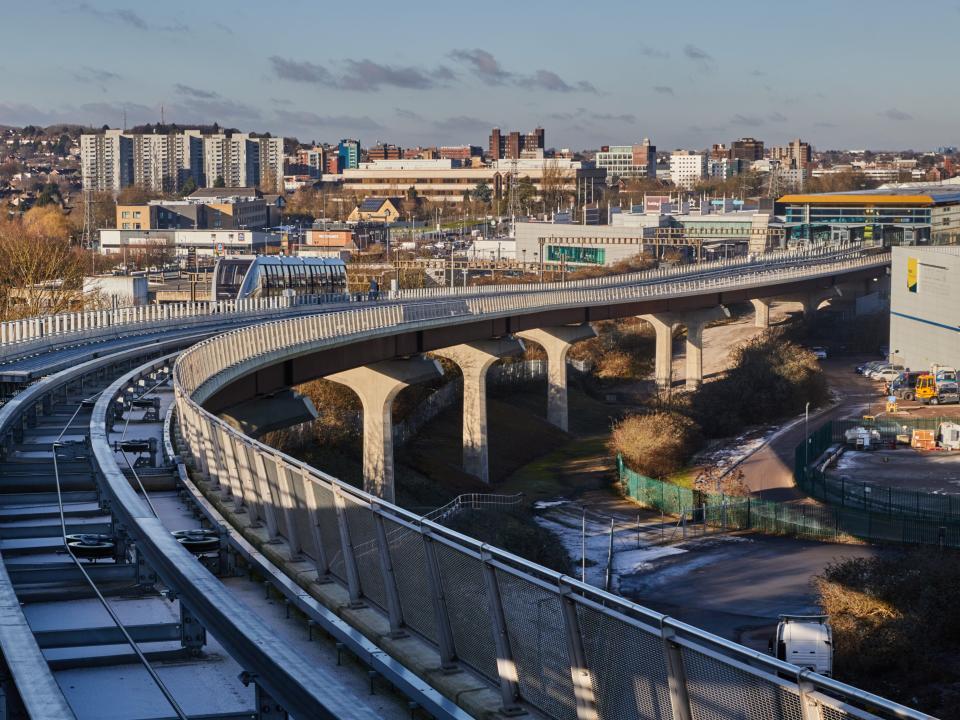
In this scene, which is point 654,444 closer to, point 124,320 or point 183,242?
point 124,320

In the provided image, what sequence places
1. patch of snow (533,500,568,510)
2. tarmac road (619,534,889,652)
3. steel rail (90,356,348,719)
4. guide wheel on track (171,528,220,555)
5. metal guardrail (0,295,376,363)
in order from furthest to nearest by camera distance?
patch of snow (533,500,568,510)
metal guardrail (0,295,376,363)
tarmac road (619,534,889,652)
guide wheel on track (171,528,220,555)
steel rail (90,356,348,719)

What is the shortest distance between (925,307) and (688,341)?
14.2m

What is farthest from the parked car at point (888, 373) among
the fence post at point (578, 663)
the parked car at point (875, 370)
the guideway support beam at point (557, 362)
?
the fence post at point (578, 663)

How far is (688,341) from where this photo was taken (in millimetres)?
88875

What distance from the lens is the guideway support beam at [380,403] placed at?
52969 mm

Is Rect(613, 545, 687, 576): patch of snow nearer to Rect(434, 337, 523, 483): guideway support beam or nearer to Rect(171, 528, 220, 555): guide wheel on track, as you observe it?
Rect(434, 337, 523, 483): guideway support beam

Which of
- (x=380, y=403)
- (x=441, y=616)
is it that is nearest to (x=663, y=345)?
(x=380, y=403)

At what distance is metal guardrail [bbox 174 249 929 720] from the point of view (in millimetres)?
6992

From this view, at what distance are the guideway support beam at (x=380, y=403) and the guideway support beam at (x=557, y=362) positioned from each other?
52.3 feet

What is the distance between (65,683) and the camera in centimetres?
995

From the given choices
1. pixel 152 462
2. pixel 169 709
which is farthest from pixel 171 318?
pixel 169 709

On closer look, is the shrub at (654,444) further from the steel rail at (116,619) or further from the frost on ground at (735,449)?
the steel rail at (116,619)

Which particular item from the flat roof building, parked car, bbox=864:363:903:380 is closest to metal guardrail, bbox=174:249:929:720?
parked car, bbox=864:363:903:380

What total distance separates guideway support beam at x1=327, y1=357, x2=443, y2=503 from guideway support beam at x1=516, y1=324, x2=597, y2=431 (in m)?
15.9
